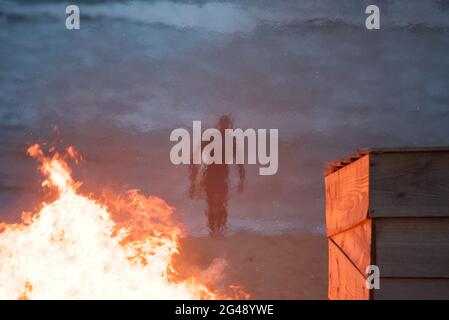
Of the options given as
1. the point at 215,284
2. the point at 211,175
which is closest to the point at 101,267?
the point at 211,175

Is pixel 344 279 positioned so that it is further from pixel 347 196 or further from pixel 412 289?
pixel 412 289

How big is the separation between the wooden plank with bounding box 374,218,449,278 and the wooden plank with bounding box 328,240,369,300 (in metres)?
0.38

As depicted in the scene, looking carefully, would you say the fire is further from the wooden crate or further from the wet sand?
the wet sand

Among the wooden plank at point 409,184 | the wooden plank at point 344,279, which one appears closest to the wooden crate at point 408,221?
the wooden plank at point 409,184

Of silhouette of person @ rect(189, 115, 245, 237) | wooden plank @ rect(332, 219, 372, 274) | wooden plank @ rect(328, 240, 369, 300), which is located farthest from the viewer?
silhouette of person @ rect(189, 115, 245, 237)

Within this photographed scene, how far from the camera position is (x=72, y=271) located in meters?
9.75

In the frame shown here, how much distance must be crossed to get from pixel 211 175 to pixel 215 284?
7576mm

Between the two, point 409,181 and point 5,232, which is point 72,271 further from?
point 409,181

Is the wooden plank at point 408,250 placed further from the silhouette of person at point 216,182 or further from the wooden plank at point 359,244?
the silhouette of person at point 216,182

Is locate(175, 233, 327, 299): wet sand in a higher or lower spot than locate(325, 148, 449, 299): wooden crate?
higher

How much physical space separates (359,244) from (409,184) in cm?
86

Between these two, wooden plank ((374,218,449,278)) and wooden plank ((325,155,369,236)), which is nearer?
wooden plank ((374,218,449,278))

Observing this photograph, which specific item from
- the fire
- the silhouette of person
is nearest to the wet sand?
the silhouette of person

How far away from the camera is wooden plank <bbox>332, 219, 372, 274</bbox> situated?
6266 mm
